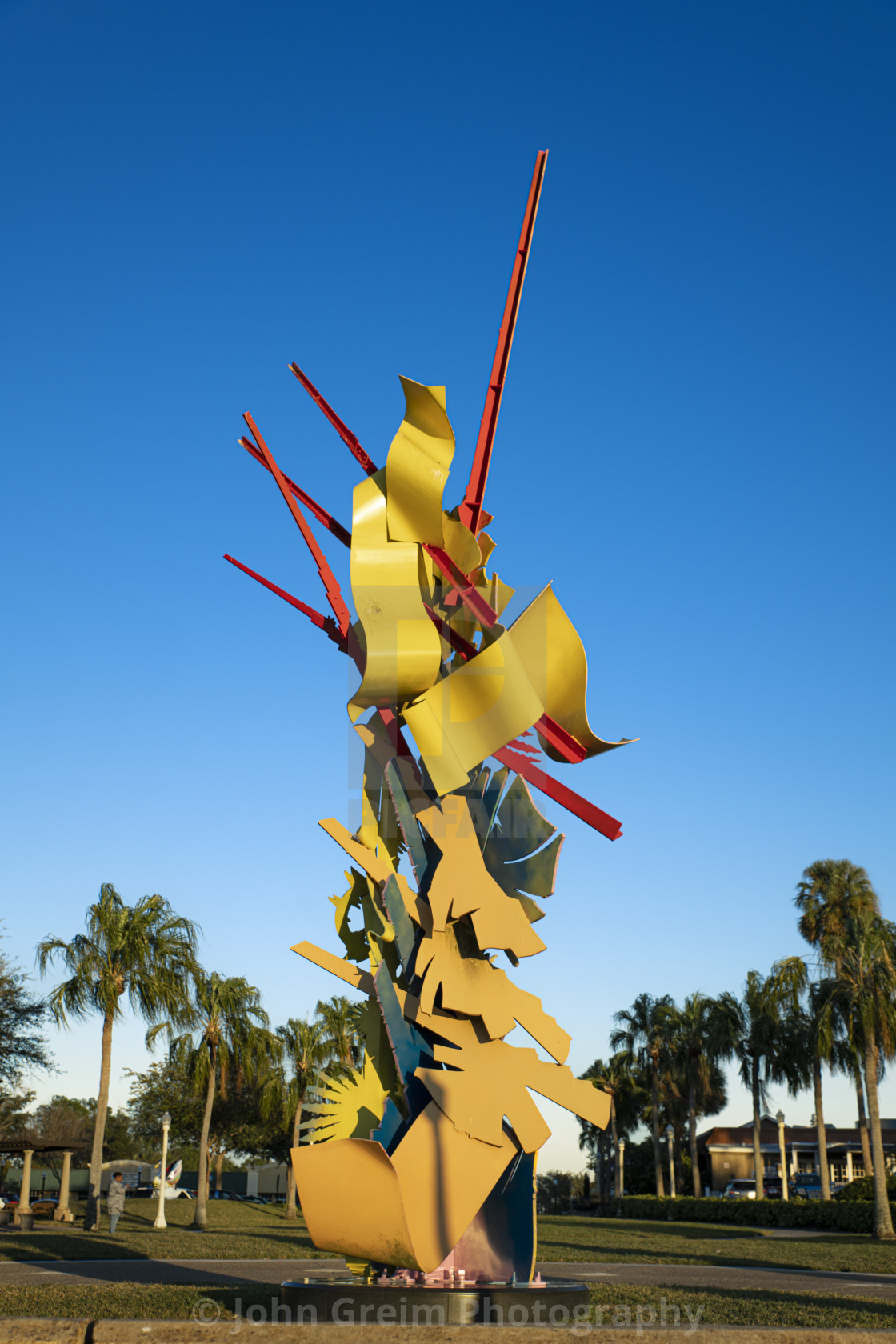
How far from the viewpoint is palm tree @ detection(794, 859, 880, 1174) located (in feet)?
107

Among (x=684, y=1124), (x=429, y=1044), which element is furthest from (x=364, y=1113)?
(x=684, y=1124)

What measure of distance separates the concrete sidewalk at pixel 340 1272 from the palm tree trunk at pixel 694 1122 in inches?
1259

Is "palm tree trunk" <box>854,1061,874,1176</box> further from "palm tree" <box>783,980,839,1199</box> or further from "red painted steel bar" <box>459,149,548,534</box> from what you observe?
"red painted steel bar" <box>459,149,548,534</box>

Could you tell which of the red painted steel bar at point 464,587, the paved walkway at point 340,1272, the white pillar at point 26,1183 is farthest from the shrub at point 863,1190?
the red painted steel bar at point 464,587

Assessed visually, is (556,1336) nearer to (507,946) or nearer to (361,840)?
(507,946)

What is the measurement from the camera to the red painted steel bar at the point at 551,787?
12.2 m

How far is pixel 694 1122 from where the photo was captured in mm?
50531

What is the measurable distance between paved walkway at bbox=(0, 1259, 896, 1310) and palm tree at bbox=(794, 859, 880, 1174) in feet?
48.4

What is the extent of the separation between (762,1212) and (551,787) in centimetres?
3485

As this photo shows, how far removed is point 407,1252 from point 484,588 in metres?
6.77

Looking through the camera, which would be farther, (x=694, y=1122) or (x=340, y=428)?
(x=694, y=1122)

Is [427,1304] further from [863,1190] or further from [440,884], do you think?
[863,1190]

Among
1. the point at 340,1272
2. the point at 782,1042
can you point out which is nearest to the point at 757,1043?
the point at 782,1042

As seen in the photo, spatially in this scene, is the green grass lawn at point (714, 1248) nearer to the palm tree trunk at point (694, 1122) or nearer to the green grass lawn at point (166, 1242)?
the green grass lawn at point (166, 1242)
